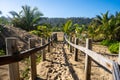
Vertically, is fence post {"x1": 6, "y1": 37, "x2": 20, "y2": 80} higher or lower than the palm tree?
lower

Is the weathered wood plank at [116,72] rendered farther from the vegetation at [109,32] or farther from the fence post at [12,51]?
the vegetation at [109,32]

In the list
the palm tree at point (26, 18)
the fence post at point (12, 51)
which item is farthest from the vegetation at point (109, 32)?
the fence post at point (12, 51)

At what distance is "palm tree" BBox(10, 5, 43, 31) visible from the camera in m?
23.3

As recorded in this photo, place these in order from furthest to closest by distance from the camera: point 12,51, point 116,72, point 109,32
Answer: point 109,32, point 12,51, point 116,72

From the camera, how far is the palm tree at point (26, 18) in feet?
76.6

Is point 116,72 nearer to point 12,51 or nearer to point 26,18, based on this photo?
point 12,51

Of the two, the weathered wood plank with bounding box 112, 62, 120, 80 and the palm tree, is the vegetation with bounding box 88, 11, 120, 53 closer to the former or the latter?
the palm tree

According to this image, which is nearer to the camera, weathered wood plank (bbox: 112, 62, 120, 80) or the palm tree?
weathered wood plank (bbox: 112, 62, 120, 80)

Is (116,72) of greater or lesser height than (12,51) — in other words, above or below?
below

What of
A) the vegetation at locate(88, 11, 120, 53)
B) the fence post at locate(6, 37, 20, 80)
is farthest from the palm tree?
the fence post at locate(6, 37, 20, 80)

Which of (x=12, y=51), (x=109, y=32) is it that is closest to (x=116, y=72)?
(x=12, y=51)

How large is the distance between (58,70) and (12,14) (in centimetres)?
1949

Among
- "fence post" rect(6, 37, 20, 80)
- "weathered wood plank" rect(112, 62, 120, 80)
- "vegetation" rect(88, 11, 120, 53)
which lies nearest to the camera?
"weathered wood plank" rect(112, 62, 120, 80)

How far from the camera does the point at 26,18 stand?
23.7m
